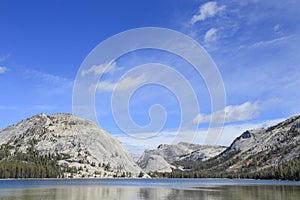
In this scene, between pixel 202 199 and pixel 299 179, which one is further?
pixel 299 179

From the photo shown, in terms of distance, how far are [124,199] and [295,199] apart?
106 ft

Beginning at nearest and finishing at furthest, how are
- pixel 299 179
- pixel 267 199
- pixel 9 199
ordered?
1. pixel 9 199
2. pixel 267 199
3. pixel 299 179

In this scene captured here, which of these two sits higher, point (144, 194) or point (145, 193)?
point (144, 194)

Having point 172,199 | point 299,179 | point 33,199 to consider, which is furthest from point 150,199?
point 299,179

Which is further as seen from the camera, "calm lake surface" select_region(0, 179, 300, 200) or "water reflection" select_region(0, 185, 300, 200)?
"calm lake surface" select_region(0, 179, 300, 200)

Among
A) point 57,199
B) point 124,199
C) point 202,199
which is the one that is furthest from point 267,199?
point 57,199

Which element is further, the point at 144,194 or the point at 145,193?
the point at 145,193

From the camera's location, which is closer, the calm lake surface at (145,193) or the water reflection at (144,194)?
the water reflection at (144,194)

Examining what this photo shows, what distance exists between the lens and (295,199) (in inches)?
2579

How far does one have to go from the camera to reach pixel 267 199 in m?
66.7

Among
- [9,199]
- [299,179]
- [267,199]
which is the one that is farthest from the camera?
[299,179]

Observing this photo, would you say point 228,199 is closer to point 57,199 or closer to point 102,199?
point 102,199

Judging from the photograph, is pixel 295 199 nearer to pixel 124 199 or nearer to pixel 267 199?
pixel 267 199

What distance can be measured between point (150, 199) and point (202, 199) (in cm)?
1017
